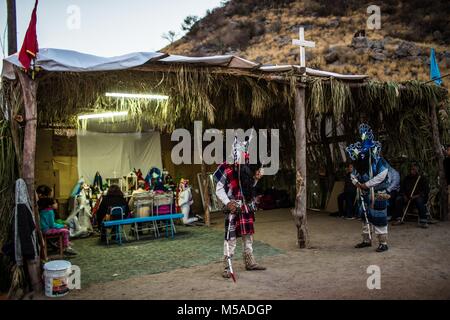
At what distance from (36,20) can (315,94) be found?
481cm

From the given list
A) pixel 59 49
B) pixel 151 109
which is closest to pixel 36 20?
pixel 59 49

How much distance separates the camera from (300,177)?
706 cm

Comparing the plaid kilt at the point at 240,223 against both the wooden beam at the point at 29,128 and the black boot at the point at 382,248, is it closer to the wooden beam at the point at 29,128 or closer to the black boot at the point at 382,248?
the black boot at the point at 382,248

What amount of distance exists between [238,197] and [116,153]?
21.0 feet

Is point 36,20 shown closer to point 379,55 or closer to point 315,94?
point 315,94

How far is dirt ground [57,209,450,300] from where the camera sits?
14.9 feet

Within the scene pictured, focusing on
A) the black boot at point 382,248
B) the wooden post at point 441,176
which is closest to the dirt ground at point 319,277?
the black boot at point 382,248

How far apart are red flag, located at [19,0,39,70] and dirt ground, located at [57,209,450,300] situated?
9.48 feet

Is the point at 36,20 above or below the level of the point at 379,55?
below

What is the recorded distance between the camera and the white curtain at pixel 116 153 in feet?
34.4

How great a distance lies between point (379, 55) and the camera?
2362cm

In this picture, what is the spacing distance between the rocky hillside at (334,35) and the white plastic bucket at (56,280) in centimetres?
2013

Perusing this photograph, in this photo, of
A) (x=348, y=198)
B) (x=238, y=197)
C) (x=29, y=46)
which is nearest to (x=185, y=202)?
(x=348, y=198)

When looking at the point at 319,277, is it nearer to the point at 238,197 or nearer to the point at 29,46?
the point at 238,197
